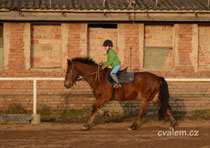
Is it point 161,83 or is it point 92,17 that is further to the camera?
point 92,17

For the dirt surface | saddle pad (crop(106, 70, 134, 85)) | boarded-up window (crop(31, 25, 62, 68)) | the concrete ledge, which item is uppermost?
boarded-up window (crop(31, 25, 62, 68))

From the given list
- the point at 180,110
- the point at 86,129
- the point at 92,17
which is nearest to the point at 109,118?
the point at 86,129

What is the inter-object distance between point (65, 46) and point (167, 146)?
20.6ft

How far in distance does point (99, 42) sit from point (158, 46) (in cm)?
231

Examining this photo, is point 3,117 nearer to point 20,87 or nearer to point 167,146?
point 20,87

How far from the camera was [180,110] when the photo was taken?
11.6 m

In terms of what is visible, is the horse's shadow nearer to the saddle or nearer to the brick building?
the brick building

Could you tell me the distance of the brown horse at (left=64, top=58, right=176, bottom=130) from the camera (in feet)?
27.7

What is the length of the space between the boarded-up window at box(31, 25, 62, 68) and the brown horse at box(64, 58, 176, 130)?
3273 millimetres

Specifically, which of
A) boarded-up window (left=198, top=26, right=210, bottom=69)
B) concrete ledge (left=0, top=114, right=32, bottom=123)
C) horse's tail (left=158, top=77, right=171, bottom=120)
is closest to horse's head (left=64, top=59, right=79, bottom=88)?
concrete ledge (left=0, top=114, right=32, bottom=123)

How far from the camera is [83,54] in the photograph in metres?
11.6

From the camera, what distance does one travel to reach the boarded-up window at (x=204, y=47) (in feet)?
39.5

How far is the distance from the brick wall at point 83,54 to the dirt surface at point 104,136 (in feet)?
7.91

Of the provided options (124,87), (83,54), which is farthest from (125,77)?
(83,54)
